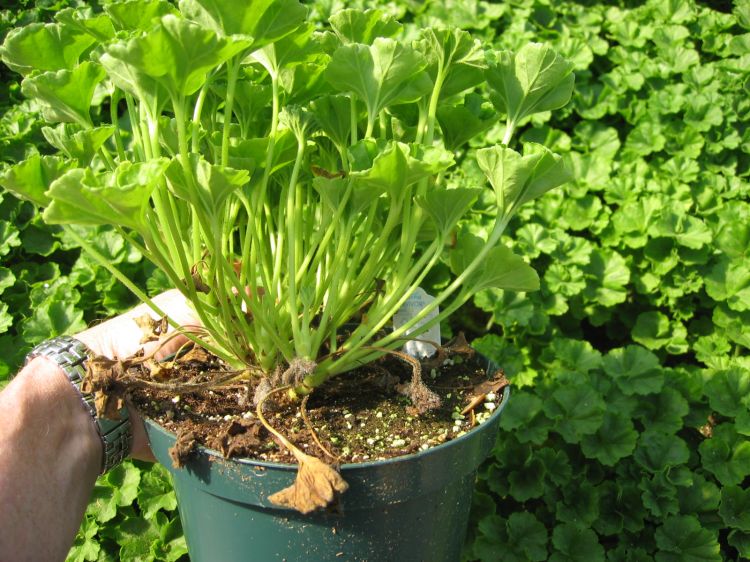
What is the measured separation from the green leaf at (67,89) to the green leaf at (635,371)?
4.65 ft

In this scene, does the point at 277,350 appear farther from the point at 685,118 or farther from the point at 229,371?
the point at 685,118

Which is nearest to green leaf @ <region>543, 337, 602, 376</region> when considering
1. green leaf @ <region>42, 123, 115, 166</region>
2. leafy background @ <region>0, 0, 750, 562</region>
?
leafy background @ <region>0, 0, 750, 562</region>

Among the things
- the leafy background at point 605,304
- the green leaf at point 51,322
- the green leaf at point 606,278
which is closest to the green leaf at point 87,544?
the leafy background at point 605,304

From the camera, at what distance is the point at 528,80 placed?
38.9 inches

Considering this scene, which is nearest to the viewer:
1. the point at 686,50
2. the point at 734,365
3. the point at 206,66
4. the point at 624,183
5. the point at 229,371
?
the point at 206,66

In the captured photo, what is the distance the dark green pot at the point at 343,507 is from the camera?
2.96 feet

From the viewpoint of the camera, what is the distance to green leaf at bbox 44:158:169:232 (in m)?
0.74

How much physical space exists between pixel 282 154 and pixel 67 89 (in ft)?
0.93

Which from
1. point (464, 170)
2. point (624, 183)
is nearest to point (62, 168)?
point (464, 170)

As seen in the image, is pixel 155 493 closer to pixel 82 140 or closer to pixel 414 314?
pixel 414 314

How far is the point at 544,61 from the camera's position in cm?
96

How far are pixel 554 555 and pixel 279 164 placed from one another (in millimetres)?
1155

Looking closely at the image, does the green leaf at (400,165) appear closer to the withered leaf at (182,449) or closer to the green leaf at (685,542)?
the withered leaf at (182,449)

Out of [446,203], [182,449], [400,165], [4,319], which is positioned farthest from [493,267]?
[4,319]
